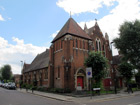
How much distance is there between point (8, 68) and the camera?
75688mm

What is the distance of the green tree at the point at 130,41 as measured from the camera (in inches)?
1117

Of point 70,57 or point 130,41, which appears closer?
point 70,57

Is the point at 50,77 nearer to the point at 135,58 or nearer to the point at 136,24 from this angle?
the point at 135,58

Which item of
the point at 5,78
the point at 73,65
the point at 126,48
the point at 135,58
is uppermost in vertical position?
the point at 126,48

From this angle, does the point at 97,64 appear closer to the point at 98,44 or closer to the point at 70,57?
the point at 70,57

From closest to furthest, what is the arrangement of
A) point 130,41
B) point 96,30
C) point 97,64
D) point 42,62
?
point 97,64 < point 130,41 < point 96,30 < point 42,62

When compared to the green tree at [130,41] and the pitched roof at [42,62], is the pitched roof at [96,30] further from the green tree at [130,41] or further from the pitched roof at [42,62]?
the pitched roof at [42,62]

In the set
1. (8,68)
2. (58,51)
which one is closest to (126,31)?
(58,51)

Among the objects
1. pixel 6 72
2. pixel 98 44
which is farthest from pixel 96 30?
pixel 6 72

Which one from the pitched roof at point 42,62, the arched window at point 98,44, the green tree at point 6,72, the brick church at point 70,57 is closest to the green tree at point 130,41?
the arched window at point 98,44

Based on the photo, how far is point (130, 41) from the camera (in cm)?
2888

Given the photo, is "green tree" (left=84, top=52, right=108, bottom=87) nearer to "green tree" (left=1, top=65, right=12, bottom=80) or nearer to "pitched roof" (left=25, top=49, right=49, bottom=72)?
"pitched roof" (left=25, top=49, right=49, bottom=72)

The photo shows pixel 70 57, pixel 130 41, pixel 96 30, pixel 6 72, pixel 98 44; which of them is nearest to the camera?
pixel 70 57

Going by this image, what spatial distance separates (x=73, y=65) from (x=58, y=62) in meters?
4.04
